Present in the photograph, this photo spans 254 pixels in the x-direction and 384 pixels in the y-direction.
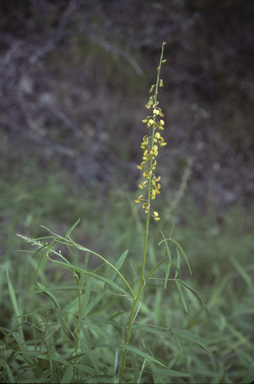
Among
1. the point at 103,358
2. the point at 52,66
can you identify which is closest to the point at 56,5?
the point at 52,66

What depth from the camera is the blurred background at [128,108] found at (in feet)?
7.40

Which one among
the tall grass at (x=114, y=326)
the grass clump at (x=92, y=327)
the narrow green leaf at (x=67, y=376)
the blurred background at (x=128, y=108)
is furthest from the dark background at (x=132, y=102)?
the narrow green leaf at (x=67, y=376)

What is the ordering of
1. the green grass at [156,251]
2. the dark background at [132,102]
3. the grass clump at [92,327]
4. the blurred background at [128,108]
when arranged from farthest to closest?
the dark background at [132,102]
the blurred background at [128,108]
the green grass at [156,251]
the grass clump at [92,327]

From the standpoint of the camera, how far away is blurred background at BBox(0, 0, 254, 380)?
2256 millimetres

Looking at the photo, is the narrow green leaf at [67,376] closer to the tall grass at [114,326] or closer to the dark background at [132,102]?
the tall grass at [114,326]

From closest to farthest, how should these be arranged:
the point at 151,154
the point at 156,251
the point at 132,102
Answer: the point at 151,154
the point at 156,251
the point at 132,102

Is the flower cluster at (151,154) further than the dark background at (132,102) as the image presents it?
No

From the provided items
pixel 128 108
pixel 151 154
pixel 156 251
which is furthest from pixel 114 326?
pixel 128 108

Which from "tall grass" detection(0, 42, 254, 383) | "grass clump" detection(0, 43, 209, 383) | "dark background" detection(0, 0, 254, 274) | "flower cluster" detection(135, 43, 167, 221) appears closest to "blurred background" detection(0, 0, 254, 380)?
"dark background" detection(0, 0, 254, 274)

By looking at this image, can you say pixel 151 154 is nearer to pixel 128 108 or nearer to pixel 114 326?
pixel 114 326

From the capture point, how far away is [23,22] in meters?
2.41

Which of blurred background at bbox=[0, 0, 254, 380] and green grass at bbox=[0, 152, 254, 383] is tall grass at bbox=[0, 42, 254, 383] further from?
blurred background at bbox=[0, 0, 254, 380]

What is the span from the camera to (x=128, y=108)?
9.21ft

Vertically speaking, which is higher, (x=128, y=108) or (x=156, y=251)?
(x=128, y=108)
